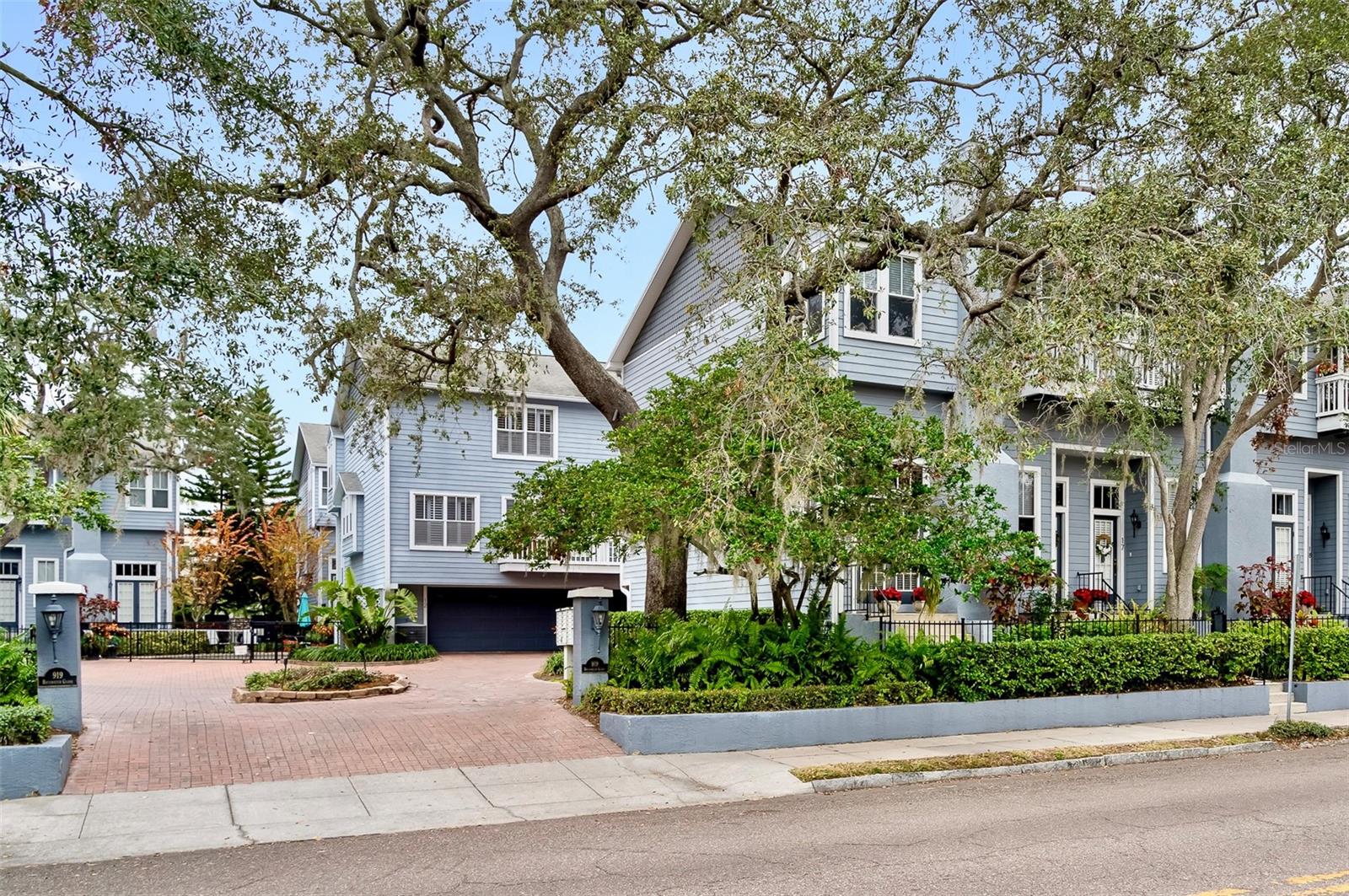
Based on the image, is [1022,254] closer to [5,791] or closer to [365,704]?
[365,704]

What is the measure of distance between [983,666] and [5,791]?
1079 centimetres

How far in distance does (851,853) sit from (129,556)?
3516cm

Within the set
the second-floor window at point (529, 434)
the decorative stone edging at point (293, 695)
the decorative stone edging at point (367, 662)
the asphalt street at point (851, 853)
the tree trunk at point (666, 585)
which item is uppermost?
the second-floor window at point (529, 434)

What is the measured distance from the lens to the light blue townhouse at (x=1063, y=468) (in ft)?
64.4

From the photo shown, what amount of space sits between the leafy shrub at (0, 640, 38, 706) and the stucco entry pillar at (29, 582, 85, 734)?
0.13 meters

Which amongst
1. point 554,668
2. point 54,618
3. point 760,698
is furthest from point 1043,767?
point 54,618

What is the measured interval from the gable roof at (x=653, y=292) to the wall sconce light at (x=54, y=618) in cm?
1374

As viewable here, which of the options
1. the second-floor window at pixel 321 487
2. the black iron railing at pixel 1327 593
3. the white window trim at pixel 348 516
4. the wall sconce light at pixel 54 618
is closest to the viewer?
the wall sconce light at pixel 54 618

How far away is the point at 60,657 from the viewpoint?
12.1 meters

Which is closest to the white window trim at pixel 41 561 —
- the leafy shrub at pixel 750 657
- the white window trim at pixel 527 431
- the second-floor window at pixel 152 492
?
the second-floor window at pixel 152 492

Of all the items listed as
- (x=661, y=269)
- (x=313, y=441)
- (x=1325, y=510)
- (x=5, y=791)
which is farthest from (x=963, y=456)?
(x=313, y=441)

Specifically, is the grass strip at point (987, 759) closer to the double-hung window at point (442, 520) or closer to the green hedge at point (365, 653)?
the green hedge at point (365, 653)

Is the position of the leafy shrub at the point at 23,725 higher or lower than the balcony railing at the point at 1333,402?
lower

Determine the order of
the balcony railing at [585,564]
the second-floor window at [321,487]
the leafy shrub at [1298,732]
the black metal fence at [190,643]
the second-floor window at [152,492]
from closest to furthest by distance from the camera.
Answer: the leafy shrub at [1298,732], the black metal fence at [190,643], the balcony railing at [585,564], the second-floor window at [152,492], the second-floor window at [321,487]
